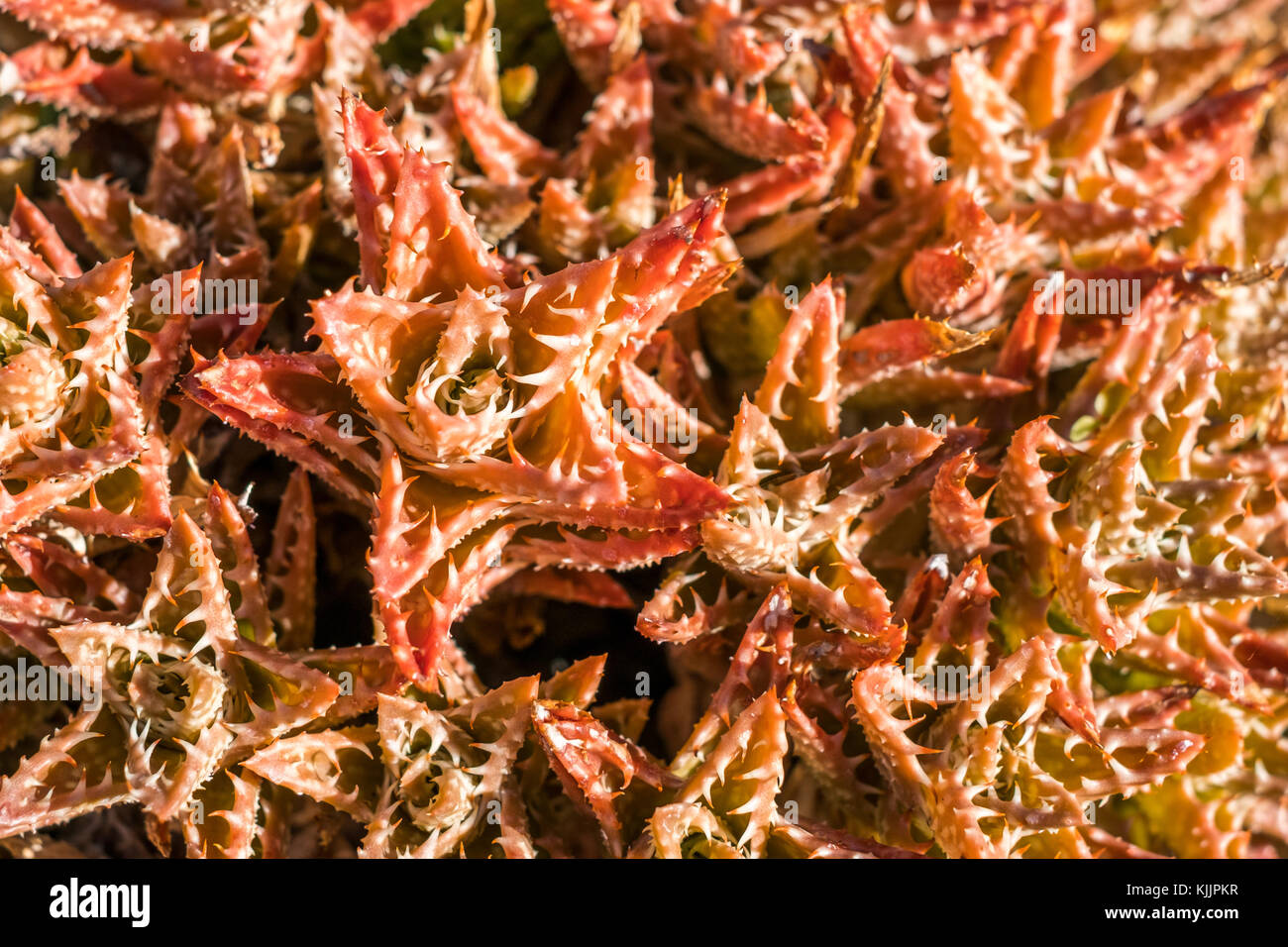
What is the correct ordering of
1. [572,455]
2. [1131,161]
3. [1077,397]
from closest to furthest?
[572,455] < [1077,397] < [1131,161]

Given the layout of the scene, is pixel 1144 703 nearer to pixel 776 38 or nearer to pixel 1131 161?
pixel 1131 161

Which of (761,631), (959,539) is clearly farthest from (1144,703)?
(761,631)

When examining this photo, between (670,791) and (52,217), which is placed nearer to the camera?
(670,791)

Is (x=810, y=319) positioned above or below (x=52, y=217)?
below

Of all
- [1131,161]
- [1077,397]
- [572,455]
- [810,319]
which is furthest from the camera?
[1131,161]
